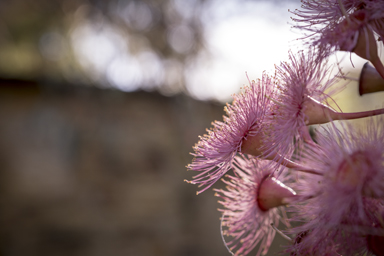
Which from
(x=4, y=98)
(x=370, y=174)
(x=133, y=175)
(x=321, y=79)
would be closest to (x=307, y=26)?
(x=321, y=79)

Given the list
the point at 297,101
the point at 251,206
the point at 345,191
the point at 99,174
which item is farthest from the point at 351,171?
the point at 99,174

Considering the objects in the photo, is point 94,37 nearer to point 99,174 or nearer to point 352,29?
point 99,174

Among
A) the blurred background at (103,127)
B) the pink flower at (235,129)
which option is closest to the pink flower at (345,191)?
the pink flower at (235,129)

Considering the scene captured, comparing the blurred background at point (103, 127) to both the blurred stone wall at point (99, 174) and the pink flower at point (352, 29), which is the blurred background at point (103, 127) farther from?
the pink flower at point (352, 29)

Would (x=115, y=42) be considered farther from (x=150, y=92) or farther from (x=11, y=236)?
(x=11, y=236)

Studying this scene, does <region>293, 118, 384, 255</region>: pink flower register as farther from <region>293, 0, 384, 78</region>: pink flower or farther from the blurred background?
the blurred background

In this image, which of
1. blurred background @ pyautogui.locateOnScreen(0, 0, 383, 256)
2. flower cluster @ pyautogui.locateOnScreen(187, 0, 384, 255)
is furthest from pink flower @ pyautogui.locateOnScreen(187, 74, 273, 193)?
blurred background @ pyautogui.locateOnScreen(0, 0, 383, 256)
